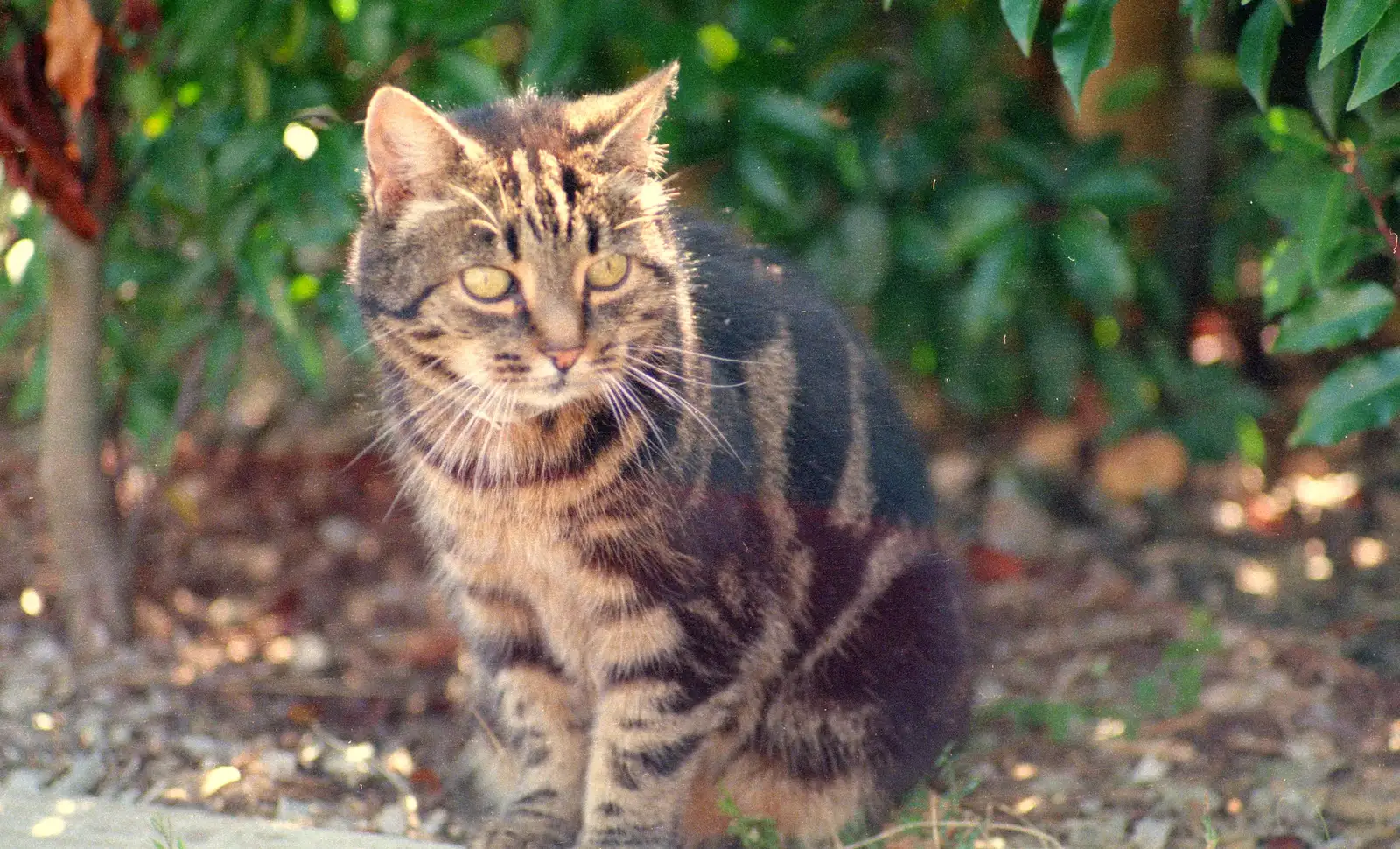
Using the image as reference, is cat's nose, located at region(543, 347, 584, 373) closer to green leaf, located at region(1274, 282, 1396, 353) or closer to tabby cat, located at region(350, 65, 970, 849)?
tabby cat, located at region(350, 65, 970, 849)

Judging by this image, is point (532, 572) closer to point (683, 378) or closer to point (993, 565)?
point (683, 378)

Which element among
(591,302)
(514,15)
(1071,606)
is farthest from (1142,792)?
(514,15)

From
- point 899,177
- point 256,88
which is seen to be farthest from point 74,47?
point 899,177

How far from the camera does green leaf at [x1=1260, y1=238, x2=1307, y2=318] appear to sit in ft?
9.03

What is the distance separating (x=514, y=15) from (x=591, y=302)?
133 cm

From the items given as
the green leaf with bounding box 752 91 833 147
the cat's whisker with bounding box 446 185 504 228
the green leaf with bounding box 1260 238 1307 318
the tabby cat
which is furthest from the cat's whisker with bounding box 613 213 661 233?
the green leaf with bounding box 1260 238 1307 318

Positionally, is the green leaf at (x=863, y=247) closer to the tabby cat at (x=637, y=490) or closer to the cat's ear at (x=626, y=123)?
the tabby cat at (x=637, y=490)

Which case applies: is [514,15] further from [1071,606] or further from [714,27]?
[1071,606]

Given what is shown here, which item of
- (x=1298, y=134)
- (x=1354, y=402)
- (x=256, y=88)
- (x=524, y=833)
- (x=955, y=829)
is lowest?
(x=955, y=829)

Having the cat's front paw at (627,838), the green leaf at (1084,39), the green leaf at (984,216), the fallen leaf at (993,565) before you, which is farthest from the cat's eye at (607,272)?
the fallen leaf at (993,565)

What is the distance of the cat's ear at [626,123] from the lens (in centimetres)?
232

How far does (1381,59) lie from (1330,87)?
309 mm

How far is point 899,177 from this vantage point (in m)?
3.74

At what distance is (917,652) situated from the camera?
276 centimetres
